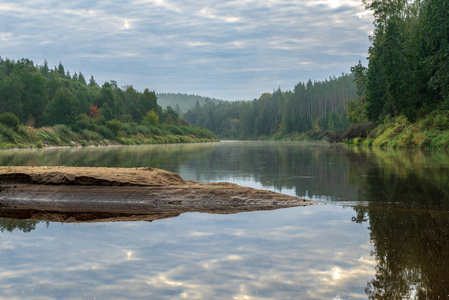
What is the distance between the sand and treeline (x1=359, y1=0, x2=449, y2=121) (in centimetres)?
2971

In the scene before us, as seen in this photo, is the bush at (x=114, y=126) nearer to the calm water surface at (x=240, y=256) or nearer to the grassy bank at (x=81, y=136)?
the grassy bank at (x=81, y=136)

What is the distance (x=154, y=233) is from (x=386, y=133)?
145ft

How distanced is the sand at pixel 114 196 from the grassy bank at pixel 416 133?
2889cm

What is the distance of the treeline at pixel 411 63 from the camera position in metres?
34.5

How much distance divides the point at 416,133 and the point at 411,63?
28.1ft

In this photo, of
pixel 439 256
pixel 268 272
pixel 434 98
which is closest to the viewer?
pixel 268 272

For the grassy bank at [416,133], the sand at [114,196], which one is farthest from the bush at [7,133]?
the sand at [114,196]

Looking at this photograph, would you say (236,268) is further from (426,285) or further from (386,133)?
(386,133)

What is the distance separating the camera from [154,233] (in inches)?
243

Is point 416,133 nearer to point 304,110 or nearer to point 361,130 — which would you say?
point 361,130

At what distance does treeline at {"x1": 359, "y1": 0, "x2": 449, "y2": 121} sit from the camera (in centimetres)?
3450

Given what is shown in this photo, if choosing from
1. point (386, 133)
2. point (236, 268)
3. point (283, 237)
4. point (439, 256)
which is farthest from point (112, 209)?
point (386, 133)

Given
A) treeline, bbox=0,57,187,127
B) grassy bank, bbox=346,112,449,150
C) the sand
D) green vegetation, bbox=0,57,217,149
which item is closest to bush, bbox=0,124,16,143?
Result: green vegetation, bbox=0,57,217,149

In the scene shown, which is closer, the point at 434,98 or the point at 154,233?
the point at 154,233
